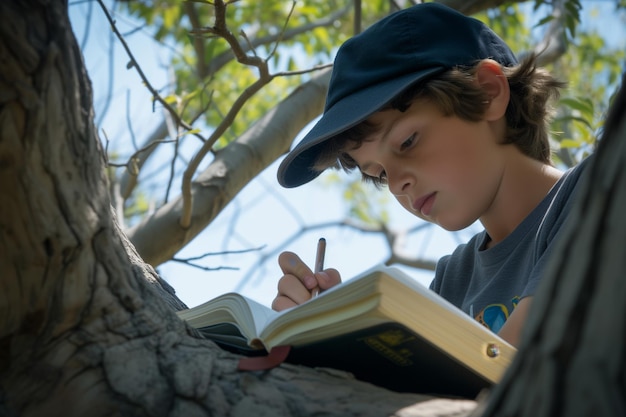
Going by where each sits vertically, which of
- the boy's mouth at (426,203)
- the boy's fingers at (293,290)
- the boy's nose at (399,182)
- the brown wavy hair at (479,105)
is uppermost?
the brown wavy hair at (479,105)

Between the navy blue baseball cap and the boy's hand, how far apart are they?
341 millimetres

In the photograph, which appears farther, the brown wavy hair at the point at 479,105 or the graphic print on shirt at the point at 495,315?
the brown wavy hair at the point at 479,105

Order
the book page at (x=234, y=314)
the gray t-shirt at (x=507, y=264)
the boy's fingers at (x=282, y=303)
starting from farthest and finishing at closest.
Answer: the gray t-shirt at (x=507, y=264)
the boy's fingers at (x=282, y=303)
the book page at (x=234, y=314)

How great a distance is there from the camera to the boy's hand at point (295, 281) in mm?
1451

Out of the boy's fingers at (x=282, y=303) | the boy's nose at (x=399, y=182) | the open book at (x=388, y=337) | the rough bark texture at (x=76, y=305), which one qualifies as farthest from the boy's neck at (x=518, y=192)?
the rough bark texture at (x=76, y=305)

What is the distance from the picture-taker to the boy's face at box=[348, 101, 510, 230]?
1.77 meters

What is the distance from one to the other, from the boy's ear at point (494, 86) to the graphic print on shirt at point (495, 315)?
50 centimetres

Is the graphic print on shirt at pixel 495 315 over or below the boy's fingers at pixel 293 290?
over

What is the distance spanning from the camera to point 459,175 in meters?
1.79

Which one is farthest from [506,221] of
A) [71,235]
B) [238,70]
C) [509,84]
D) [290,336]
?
[238,70]

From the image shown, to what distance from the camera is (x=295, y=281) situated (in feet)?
4.83

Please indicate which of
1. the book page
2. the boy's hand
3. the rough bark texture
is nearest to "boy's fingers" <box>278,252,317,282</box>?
the boy's hand

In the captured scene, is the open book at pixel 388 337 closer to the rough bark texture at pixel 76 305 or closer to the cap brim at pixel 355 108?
the rough bark texture at pixel 76 305

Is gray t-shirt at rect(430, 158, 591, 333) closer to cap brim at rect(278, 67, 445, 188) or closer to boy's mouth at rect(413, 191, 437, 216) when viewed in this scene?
boy's mouth at rect(413, 191, 437, 216)
